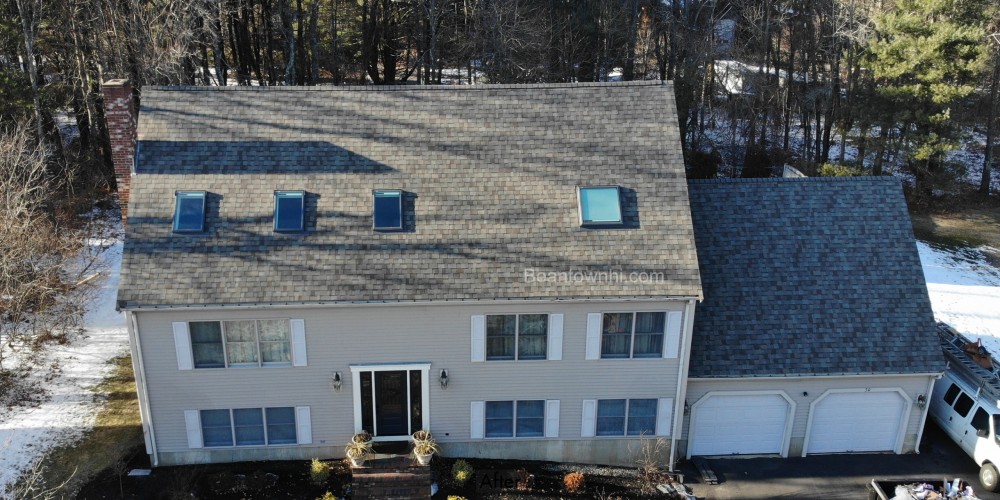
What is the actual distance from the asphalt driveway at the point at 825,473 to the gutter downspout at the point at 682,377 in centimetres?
78

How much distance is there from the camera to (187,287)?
571 inches

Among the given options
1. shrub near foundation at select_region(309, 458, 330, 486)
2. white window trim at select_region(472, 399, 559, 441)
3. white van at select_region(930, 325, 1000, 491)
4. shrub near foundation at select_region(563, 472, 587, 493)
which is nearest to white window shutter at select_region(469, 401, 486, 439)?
white window trim at select_region(472, 399, 559, 441)

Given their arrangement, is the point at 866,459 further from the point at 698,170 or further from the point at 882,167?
the point at 882,167

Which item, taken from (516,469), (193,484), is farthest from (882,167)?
(193,484)

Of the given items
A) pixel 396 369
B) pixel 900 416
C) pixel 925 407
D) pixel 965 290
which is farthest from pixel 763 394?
pixel 965 290

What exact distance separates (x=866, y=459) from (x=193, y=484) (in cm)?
1498

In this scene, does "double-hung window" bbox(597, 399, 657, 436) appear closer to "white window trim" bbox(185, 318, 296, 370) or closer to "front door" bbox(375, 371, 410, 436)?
"front door" bbox(375, 371, 410, 436)

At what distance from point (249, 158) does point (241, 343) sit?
154 inches

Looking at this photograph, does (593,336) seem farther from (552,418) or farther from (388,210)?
(388,210)

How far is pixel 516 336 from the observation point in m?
15.4

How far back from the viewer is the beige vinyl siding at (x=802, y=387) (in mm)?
16266

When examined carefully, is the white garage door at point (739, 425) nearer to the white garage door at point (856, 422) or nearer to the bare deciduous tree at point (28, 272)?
the white garage door at point (856, 422)

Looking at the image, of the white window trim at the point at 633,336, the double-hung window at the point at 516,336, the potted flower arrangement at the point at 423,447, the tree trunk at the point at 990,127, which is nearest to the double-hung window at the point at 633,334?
the white window trim at the point at 633,336

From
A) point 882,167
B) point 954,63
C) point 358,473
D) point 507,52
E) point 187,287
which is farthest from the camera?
point 882,167
